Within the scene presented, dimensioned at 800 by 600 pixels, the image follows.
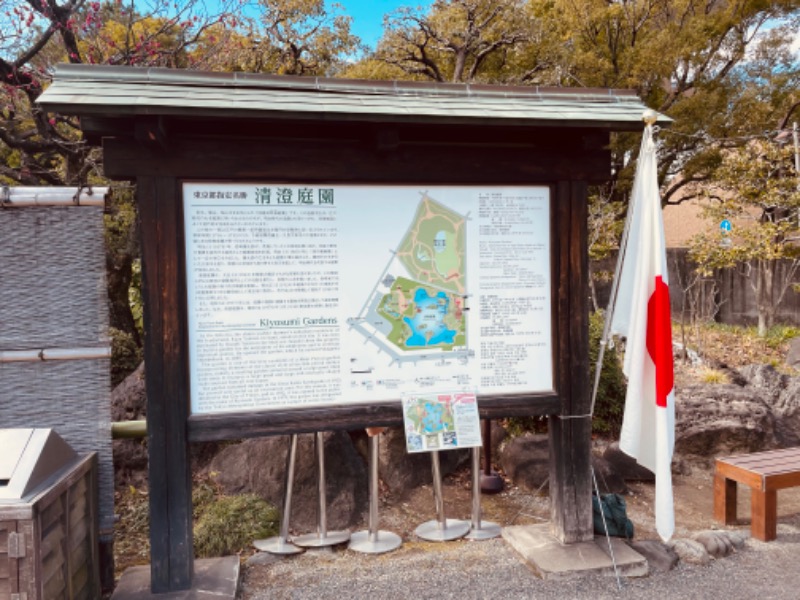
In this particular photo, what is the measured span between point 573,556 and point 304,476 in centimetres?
248

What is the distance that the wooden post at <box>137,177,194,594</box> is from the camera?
3625mm

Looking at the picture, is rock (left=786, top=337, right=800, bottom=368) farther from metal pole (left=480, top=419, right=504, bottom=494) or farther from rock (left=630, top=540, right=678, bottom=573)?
rock (left=630, top=540, right=678, bottom=573)

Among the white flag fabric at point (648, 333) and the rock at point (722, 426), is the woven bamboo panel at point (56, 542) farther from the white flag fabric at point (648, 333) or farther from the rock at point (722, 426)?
the rock at point (722, 426)

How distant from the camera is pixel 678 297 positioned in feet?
56.7

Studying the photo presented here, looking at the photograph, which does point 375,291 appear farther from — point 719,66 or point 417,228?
point 719,66

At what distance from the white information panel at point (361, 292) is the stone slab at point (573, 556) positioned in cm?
111

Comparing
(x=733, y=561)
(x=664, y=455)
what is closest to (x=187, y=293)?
(x=664, y=455)

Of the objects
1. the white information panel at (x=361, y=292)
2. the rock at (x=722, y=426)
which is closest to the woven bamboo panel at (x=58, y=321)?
the white information panel at (x=361, y=292)

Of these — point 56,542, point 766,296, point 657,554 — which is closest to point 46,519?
point 56,542

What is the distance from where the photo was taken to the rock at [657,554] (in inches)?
162

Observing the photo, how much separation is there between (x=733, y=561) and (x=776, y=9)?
1689 centimetres

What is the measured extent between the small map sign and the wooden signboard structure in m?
0.10

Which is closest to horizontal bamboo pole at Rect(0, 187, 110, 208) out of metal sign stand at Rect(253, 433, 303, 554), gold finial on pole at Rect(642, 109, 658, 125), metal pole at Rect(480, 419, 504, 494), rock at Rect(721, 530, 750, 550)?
metal sign stand at Rect(253, 433, 303, 554)

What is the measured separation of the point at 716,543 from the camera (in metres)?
4.37
